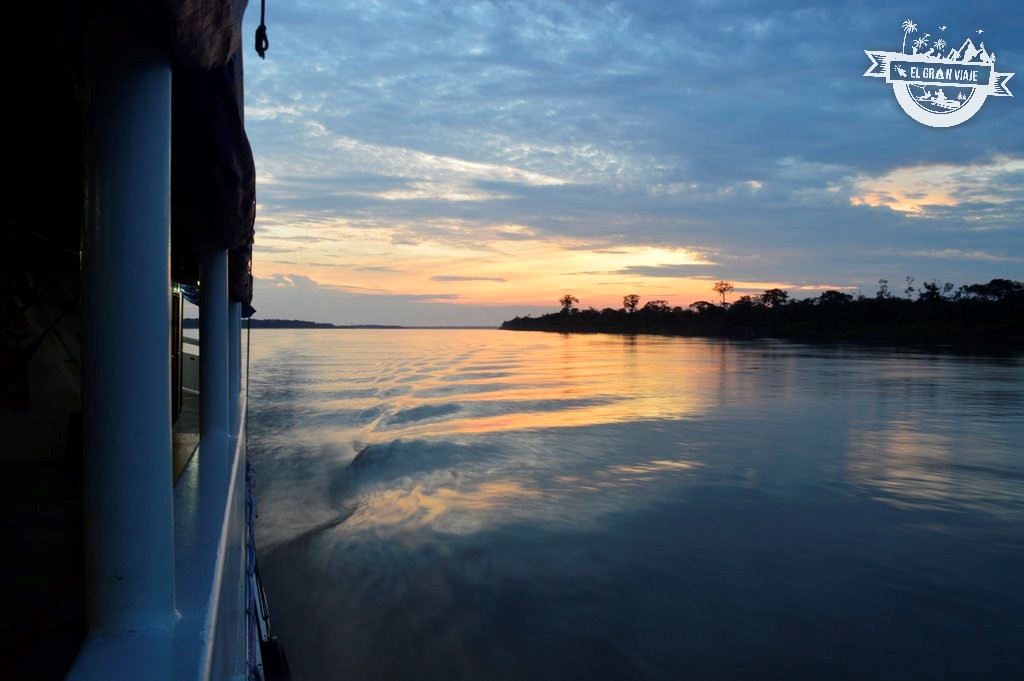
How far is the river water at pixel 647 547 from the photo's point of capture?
5043 millimetres

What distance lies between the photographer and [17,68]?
80.2 inches

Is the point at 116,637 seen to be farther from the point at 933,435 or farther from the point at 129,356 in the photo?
the point at 933,435

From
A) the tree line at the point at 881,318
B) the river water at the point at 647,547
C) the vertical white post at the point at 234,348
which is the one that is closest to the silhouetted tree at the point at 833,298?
the tree line at the point at 881,318

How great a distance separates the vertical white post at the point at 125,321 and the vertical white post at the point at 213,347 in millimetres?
2546

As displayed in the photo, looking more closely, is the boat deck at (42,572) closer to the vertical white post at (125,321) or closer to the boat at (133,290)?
the boat at (133,290)

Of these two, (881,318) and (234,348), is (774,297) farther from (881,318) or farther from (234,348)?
(234,348)

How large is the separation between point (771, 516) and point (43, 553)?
24.0 feet

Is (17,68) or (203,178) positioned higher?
(17,68)

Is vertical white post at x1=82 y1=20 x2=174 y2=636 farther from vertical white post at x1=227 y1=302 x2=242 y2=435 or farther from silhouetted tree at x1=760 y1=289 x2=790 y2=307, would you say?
silhouetted tree at x1=760 y1=289 x2=790 y2=307

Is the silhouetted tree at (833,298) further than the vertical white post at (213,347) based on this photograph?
Yes

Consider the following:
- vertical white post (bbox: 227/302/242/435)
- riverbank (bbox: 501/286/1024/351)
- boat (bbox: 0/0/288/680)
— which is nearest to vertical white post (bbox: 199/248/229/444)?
boat (bbox: 0/0/288/680)

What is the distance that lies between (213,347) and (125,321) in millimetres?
2865

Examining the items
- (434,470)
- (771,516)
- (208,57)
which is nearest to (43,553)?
(208,57)

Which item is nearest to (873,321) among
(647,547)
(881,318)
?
(881,318)
